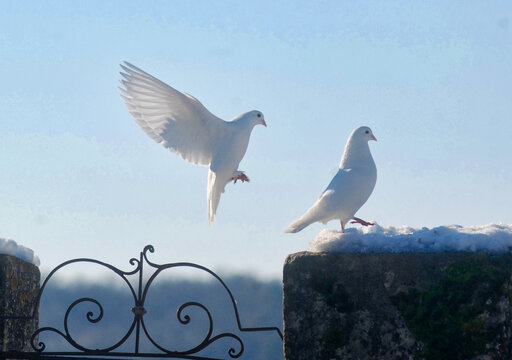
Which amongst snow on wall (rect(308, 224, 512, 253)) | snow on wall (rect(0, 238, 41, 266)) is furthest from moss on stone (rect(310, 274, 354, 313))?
snow on wall (rect(0, 238, 41, 266))

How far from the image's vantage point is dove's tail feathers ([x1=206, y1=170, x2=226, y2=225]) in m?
6.02

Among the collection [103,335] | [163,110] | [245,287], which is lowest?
[103,335]

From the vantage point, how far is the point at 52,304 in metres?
31.0

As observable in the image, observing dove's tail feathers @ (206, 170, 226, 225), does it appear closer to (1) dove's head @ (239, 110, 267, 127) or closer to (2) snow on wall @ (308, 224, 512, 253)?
(1) dove's head @ (239, 110, 267, 127)

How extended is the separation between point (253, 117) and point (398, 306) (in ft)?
9.78

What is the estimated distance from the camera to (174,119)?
608 centimetres

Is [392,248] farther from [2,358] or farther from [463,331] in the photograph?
[2,358]

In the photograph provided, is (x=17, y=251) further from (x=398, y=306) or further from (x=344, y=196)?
(x=398, y=306)

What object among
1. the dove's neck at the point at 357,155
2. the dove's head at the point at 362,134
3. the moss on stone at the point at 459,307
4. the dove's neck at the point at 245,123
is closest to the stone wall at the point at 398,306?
the moss on stone at the point at 459,307

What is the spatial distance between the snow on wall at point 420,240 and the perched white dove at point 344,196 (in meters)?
0.68

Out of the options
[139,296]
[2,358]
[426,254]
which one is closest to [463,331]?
[426,254]

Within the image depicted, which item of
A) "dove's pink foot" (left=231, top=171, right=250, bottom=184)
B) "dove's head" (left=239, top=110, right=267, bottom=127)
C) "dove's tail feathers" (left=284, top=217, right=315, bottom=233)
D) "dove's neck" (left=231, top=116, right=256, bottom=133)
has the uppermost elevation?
"dove's head" (left=239, top=110, right=267, bottom=127)

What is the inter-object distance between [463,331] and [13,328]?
8.86 feet

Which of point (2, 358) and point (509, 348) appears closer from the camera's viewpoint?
point (509, 348)
